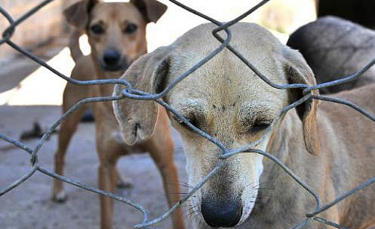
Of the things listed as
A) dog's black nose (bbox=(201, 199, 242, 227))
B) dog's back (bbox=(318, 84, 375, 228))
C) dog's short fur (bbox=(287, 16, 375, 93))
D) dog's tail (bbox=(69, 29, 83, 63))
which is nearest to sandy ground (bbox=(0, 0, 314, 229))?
dog's tail (bbox=(69, 29, 83, 63))

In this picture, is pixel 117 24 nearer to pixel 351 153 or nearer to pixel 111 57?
pixel 111 57

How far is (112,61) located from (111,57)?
4cm

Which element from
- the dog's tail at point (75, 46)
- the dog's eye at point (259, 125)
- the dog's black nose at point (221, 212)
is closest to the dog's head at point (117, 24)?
the dog's tail at point (75, 46)

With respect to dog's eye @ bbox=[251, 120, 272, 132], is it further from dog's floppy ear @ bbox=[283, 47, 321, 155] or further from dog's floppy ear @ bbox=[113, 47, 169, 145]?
dog's floppy ear @ bbox=[113, 47, 169, 145]

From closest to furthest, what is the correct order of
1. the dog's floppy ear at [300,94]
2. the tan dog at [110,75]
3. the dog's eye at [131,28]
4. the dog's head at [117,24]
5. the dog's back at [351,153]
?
the dog's floppy ear at [300,94] → the dog's back at [351,153] → the tan dog at [110,75] → the dog's head at [117,24] → the dog's eye at [131,28]

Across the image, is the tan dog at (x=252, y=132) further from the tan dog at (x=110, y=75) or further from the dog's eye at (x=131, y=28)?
the dog's eye at (x=131, y=28)

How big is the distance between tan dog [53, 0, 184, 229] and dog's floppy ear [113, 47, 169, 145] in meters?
1.57

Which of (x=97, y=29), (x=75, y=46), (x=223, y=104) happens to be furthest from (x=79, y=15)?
(x=223, y=104)

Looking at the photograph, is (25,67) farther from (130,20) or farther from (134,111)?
(134,111)

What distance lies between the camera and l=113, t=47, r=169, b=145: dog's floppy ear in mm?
2900

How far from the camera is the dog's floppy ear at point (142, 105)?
2.90 m

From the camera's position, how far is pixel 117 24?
205 inches

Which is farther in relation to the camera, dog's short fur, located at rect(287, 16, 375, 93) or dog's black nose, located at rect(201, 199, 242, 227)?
dog's short fur, located at rect(287, 16, 375, 93)

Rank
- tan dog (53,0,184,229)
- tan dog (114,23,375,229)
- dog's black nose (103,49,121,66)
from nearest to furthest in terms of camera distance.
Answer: tan dog (114,23,375,229) < tan dog (53,0,184,229) < dog's black nose (103,49,121,66)
